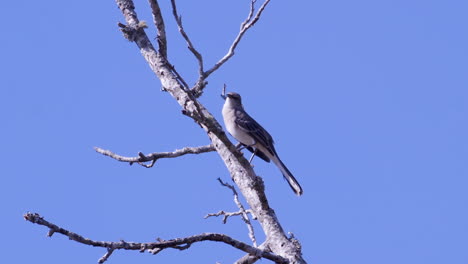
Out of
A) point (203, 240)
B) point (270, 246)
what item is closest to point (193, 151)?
point (270, 246)

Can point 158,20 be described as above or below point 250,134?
below

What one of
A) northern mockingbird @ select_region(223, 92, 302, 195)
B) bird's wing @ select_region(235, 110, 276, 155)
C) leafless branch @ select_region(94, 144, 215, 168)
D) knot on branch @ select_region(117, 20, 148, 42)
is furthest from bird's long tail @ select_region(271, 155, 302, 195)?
knot on branch @ select_region(117, 20, 148, 42)

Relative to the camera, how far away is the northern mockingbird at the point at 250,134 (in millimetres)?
8266

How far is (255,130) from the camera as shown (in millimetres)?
8680

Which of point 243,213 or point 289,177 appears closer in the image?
point 243,213

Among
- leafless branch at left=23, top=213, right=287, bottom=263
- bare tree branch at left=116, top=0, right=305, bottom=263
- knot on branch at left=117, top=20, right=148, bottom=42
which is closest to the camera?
leafless branch at left=23, top=213, right=287, bottom=263

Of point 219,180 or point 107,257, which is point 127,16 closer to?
point 219,180

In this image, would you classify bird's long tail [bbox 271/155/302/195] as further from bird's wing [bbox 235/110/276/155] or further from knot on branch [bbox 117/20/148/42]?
knot on branch [bbox 117/20/148/42]

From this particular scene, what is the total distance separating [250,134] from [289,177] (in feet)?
4.33

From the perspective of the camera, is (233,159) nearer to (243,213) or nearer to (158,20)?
(243,213)

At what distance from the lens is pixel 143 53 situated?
21.5ft

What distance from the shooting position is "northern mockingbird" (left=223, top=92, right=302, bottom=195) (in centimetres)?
827

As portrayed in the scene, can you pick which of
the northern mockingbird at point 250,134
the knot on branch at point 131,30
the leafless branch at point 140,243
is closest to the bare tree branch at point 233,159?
the knot on branch at point 131,30

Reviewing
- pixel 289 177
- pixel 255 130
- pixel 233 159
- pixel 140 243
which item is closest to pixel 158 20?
pixel 233 159
